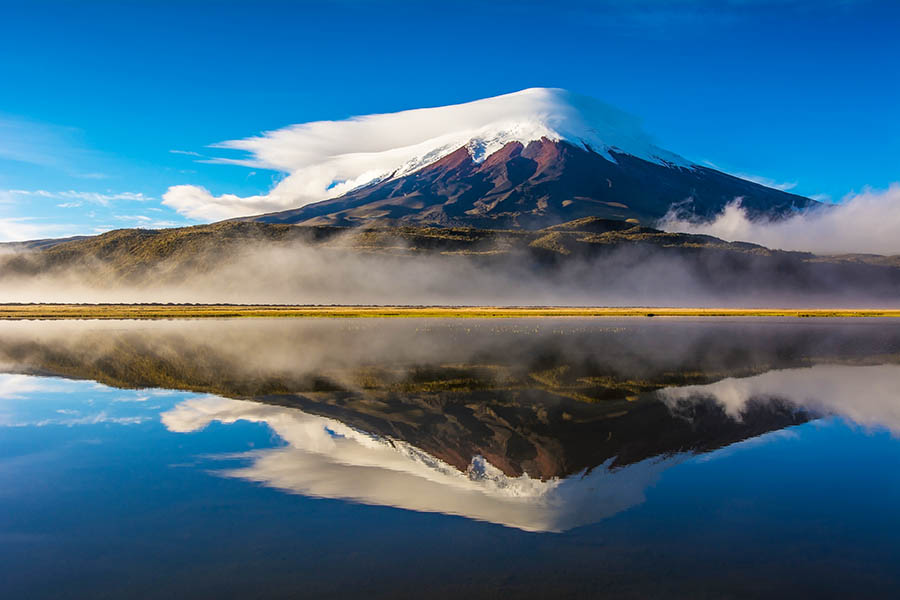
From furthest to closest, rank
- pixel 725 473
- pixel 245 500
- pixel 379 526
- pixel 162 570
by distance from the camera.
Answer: pixel 725 473 < pixel 245 500 < pixel 379 526 < pixel 162 570

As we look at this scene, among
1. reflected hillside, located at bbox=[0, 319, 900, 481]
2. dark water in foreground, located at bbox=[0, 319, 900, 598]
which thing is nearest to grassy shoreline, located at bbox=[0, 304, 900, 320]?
reflected hillside, located at bbox=[0, 319, 900, 481]

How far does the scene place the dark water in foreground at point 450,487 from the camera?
8.73 meters

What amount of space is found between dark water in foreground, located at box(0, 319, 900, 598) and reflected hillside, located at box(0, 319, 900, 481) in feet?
0.54

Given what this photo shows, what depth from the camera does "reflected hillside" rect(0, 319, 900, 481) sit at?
53.8ft

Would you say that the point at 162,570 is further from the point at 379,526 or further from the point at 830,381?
the point at 830,381

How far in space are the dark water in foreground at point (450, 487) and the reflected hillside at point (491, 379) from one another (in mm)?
165

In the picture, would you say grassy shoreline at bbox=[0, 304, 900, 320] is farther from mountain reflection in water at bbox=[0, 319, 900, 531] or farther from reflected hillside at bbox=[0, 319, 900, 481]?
mountain reflection in water at bbox=[0, 319, 900, 531]

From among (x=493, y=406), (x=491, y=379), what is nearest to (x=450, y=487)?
(x=493, y=406)

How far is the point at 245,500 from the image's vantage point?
11867 millimetres

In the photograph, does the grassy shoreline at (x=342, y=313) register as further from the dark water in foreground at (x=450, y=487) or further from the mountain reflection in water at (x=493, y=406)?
the dark water in foreground at (x=450, y=487)

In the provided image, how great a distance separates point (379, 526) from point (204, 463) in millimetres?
6027

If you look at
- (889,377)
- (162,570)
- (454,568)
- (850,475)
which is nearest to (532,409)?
(850,475)

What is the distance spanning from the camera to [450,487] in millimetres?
12625

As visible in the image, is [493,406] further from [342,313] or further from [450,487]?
[342,313]
